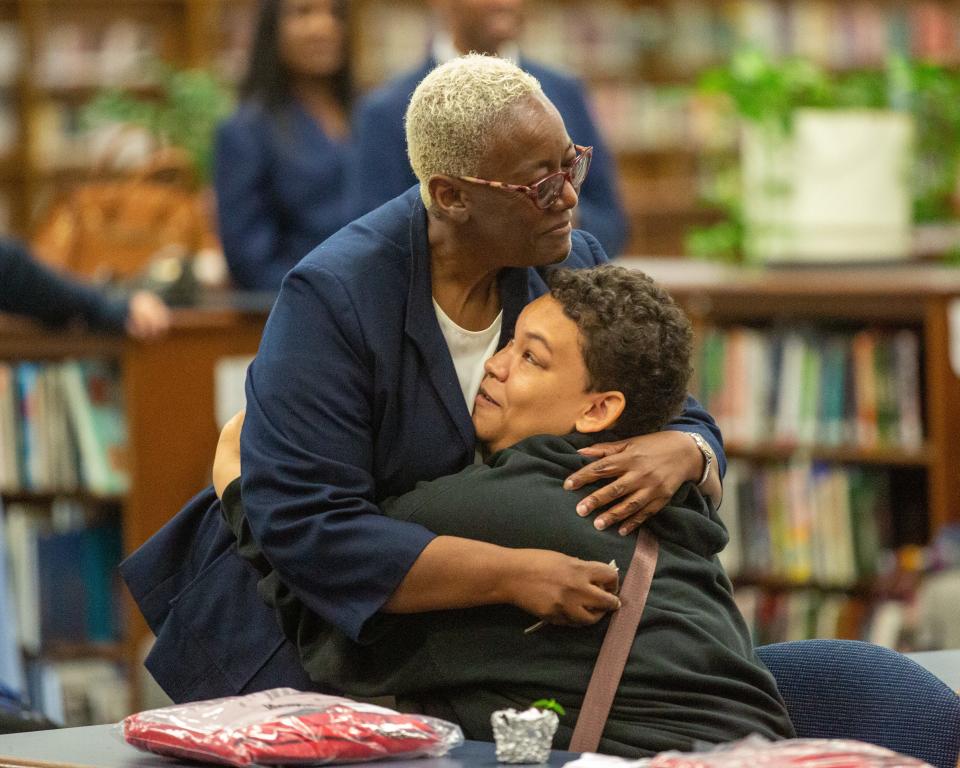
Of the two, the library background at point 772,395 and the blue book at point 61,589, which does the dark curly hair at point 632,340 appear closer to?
the library background at point 772,395

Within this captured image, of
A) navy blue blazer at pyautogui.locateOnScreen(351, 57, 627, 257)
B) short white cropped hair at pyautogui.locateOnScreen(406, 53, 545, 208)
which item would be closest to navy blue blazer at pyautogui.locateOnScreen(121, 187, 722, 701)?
short white cropped hair at pyautogui.locateOnScreen(406, 53, 545, 208)

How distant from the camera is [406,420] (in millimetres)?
1793

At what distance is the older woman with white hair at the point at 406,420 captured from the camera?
5.46 ft

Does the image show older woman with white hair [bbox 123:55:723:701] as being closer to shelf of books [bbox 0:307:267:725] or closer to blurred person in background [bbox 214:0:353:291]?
shelf of books [bbox 0:307:267:725]

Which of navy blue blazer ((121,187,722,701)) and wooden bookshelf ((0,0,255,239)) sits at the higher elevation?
wooden bookshelf ((0,0,255,239))

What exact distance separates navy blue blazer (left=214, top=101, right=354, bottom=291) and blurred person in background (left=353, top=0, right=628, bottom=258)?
0.41 m

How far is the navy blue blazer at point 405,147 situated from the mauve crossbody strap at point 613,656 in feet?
5.51

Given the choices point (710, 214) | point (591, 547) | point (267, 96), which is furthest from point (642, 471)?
point (710, 214)

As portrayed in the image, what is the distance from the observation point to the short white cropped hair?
1.73 meters

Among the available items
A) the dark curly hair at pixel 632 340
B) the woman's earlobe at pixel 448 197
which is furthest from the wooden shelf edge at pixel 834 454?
the woman's earlobe at pixel 448 197

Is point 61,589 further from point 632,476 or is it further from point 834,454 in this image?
point 632,476

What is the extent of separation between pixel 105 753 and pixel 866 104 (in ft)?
10.1

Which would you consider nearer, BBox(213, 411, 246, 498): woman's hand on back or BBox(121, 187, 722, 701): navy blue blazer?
BBox(121, 187, 722, 701): navy blue blazer

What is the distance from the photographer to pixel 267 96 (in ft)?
12.8
